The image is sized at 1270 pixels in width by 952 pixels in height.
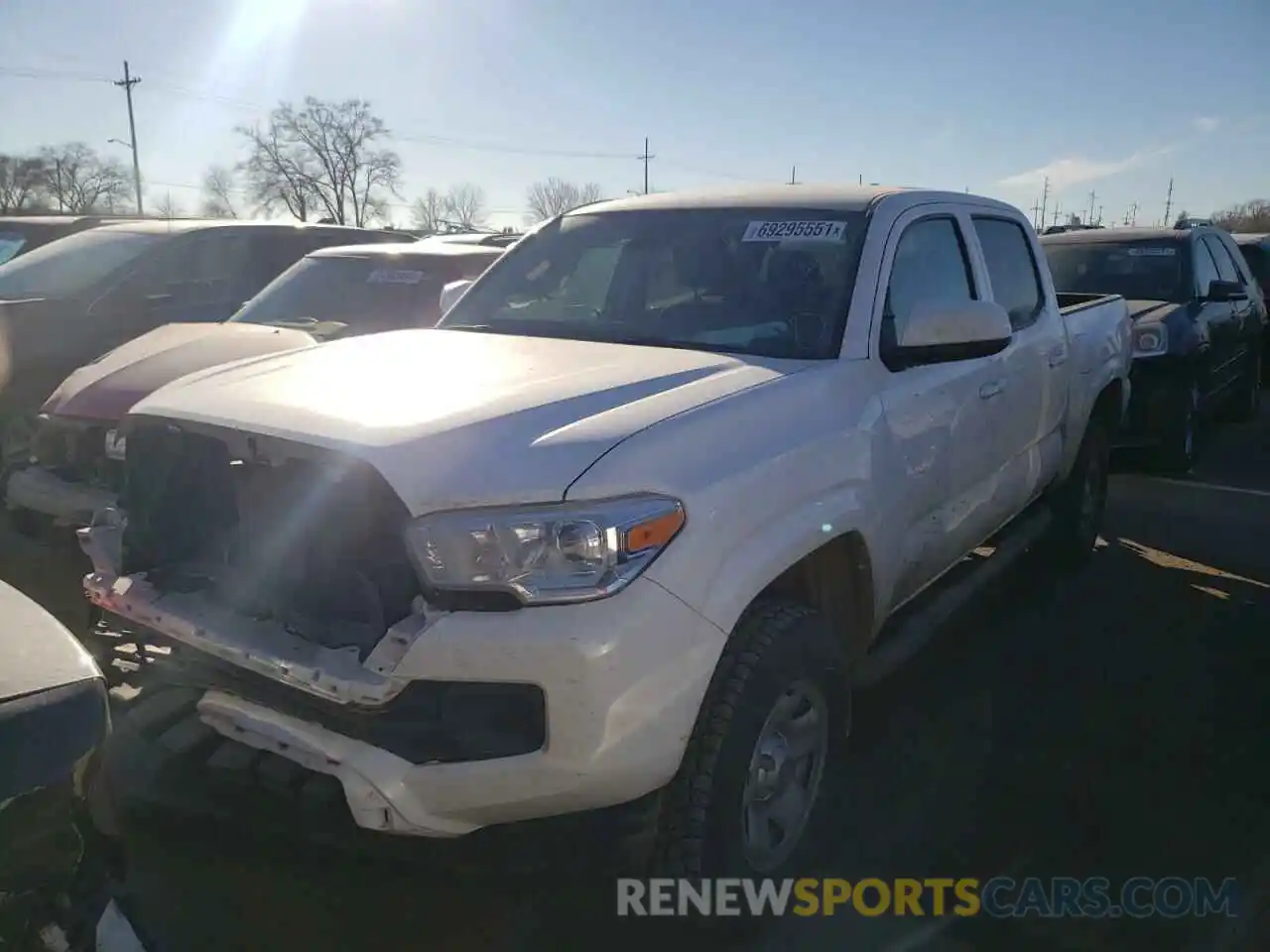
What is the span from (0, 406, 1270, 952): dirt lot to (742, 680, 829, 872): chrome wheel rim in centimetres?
22

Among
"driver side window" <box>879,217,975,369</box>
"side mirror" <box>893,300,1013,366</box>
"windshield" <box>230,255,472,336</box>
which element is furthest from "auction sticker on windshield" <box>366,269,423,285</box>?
"side mirror" <box>893,300,1013,366</box>

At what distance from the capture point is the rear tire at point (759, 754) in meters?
2.34

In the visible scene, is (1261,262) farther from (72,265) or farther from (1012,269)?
(72,265)

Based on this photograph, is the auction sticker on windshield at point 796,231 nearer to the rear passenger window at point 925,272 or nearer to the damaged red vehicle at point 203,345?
the rear passenger window at point 925,272

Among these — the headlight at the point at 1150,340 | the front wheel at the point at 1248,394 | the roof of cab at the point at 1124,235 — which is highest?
the roof of cab at the point at 1124,235

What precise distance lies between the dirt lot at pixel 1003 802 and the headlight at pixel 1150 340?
249cm

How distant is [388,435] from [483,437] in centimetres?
20

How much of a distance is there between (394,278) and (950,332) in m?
4.31

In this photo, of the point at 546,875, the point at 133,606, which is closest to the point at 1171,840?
the point at 546,875

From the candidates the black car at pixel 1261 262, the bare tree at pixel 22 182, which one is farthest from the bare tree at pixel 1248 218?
the bare tree at pixel 22 182

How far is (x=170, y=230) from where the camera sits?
24.9 ft

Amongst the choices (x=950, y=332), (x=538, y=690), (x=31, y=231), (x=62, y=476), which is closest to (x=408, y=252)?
(x=62, y=476)

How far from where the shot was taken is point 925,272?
3.71 metres

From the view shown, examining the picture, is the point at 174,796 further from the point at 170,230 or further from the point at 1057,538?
the point at 170,230
